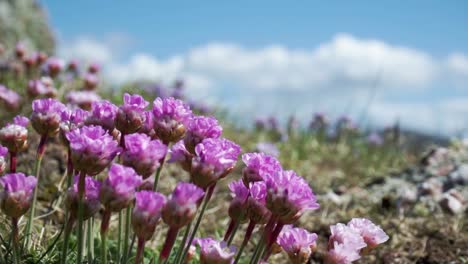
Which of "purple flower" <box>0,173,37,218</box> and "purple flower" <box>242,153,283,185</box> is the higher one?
"purple flower" <box>242,153,283,185</box>

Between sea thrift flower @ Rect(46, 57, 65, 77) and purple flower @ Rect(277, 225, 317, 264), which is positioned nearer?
purple flower @ Rect(277, 225, 317, 264)

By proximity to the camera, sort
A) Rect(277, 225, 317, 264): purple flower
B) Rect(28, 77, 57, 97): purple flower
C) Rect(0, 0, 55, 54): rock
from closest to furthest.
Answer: Rect(277, 225, 317, 264): purple flower < Rect(28, 77, 57, 97): purple flower < Rect(0, 0, 55, 54): rock

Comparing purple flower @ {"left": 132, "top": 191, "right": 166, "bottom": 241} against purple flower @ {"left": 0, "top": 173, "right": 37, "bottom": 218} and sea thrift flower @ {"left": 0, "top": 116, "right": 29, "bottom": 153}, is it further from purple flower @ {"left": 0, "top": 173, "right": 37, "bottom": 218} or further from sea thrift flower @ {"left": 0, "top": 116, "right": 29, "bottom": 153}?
sea thrift flower @ {"left": 0, "top": 116, "right": 29, "bottom": 153}

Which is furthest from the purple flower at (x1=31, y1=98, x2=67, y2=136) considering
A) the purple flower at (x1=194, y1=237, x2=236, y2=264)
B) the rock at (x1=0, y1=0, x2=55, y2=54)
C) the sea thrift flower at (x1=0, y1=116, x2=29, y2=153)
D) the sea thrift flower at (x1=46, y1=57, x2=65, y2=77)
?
the rock at (x1=0, y1=0, x2=55, y2=54)

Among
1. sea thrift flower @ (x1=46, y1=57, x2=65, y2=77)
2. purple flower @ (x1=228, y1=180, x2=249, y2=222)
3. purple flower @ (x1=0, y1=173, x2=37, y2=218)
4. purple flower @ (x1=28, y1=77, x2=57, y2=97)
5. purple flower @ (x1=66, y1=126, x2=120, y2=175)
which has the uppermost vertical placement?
purple flower @ (x1=66, y1=126, x2=120, y2=175)

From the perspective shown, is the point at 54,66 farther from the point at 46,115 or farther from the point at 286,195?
the point at 286,195

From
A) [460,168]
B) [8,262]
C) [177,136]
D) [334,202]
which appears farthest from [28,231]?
[460,168]

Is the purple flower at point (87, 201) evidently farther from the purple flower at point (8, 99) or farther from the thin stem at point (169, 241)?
the purple flower at point (8, 99)
